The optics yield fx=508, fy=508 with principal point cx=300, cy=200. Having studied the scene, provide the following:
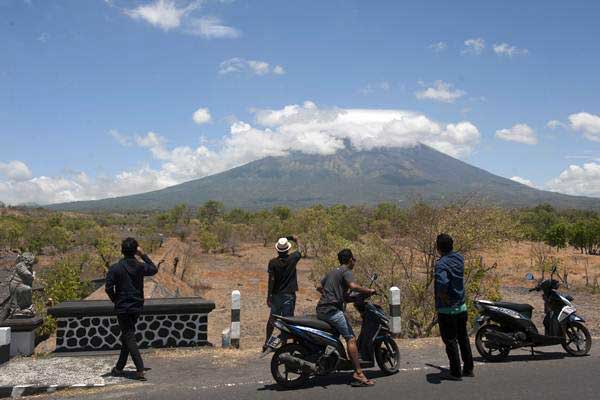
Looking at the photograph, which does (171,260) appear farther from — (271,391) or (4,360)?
(271,391)

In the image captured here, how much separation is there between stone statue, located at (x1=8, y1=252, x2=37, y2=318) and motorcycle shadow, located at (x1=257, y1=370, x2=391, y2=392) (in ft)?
13.6

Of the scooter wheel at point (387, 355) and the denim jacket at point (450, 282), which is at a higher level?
the denim jacket at point (450, 282)

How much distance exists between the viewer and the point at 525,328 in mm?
6934

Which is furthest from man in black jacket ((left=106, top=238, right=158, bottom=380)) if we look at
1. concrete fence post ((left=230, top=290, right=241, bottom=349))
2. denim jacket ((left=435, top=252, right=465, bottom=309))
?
denim jacket ((left=435, top=252, right=465, bottom=309))

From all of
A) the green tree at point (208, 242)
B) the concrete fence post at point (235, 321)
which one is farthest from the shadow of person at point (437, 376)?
the green tree at point (208, 242)

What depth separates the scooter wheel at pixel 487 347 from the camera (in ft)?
22.7

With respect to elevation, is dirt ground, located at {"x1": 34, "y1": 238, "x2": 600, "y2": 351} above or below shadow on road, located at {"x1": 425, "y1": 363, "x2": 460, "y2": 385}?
below

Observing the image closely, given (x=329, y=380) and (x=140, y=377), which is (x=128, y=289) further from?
(x=329, y=380)

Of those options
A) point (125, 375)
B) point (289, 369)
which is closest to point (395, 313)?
point (289, 369)

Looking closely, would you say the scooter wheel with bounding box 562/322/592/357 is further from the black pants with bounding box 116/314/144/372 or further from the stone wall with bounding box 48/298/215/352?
the black pants with bounding box 116/314/144/372

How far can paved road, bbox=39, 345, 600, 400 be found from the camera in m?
5.53

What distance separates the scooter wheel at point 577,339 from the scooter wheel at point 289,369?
12.6 feet

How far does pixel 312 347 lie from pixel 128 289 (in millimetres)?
2338

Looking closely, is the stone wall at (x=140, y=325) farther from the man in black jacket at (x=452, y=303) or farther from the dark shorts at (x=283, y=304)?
the man in black jacket at (x=452, y=303)
